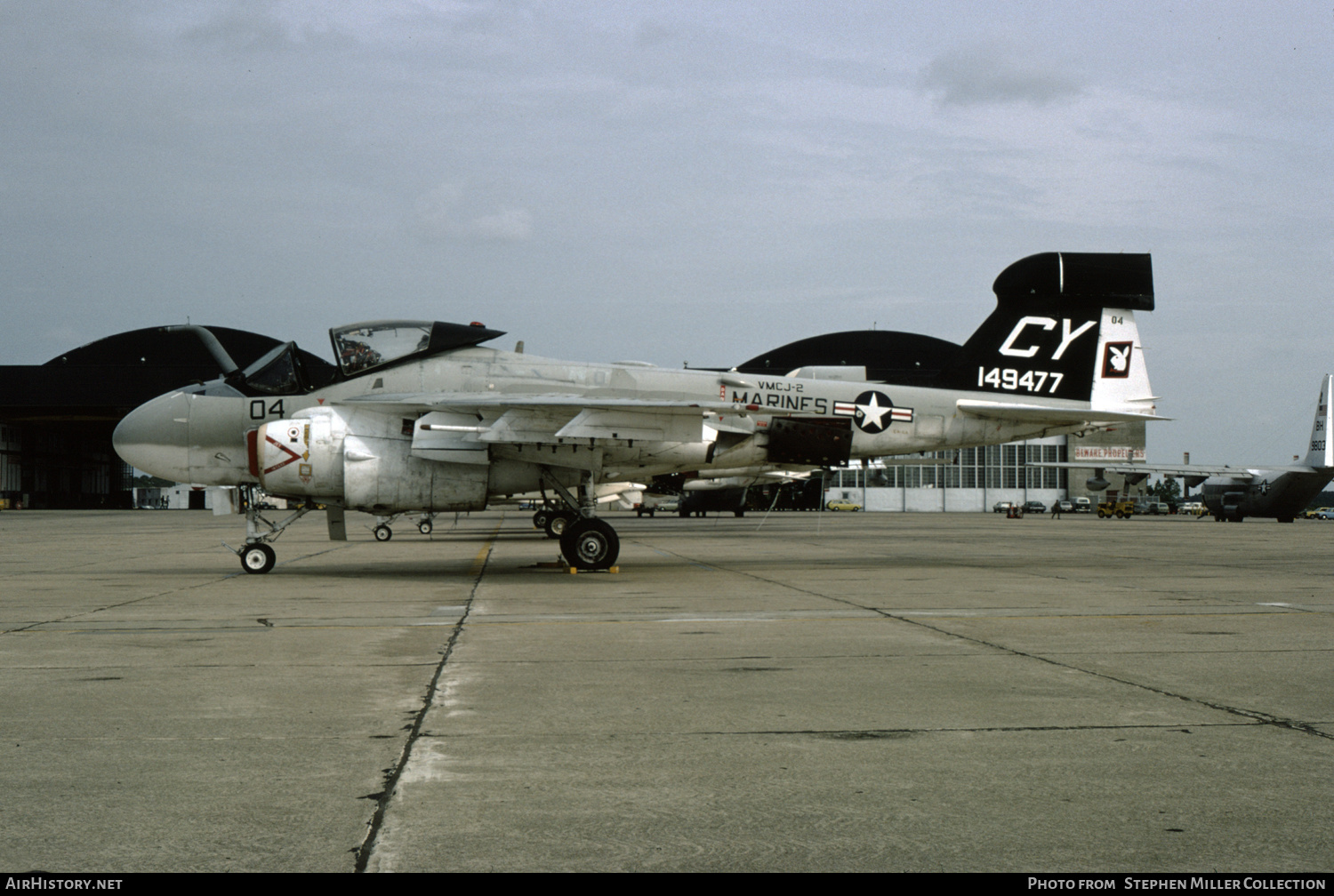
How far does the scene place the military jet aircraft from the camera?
47.1 metres

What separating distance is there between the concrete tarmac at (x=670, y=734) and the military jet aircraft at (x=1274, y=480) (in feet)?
136

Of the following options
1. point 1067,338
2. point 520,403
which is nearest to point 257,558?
point 520,403

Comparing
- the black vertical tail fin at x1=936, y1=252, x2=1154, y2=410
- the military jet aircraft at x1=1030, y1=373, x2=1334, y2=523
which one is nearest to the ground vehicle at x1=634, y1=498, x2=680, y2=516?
the military jet aircraft at x1=1030, y1=373, x2=1334, y2=523

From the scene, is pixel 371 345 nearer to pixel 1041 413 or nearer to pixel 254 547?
pixel 254 547

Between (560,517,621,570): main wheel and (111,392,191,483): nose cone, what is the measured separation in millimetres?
5289

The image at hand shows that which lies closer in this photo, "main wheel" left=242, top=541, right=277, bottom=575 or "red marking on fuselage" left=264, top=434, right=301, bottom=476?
"red marking on fuselage" left=264, top=434, right=301, bottom=476

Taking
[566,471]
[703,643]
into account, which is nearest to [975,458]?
[566,471]

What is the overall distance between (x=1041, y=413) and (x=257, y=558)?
11.7 m

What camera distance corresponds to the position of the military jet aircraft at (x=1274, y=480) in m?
47.1

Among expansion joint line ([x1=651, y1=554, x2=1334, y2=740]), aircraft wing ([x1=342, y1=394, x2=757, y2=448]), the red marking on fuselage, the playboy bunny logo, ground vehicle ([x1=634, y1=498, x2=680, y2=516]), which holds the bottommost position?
ground vehicle ([x1=634, y1=498, x2=680, y2=516])

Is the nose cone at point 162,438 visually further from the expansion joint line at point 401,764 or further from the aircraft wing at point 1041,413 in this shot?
the aircraft wing at point 1041,413

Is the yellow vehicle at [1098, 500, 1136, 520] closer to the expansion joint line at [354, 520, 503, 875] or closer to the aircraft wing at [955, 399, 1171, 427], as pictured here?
the aircraft wing at [955, 399, 1171, 427]

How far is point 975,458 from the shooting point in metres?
91.8

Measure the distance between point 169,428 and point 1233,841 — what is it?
1418cm
